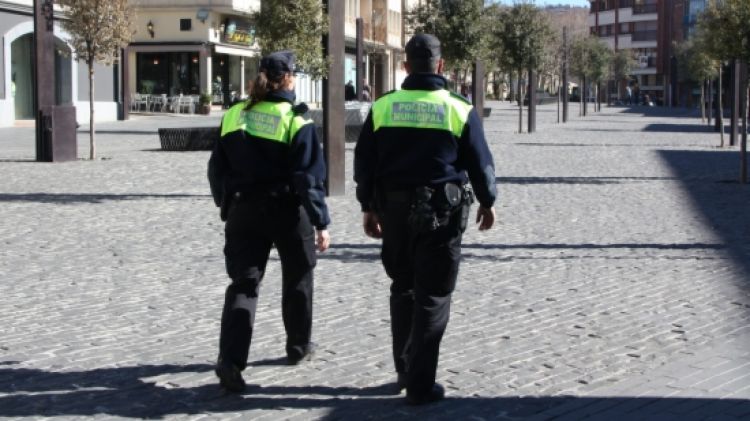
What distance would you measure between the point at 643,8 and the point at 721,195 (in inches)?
4682

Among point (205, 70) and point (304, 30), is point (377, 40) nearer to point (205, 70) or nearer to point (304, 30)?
point (205, 70)

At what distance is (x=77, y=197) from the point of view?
49.5 feet

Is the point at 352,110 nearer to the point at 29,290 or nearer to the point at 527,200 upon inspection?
the point at 527,200

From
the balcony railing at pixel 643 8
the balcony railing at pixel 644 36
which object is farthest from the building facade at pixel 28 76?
the balcony railing at pixel 643 8

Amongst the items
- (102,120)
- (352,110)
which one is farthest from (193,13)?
(352,110)

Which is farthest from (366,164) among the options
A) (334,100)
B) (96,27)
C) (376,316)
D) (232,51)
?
(232,51)

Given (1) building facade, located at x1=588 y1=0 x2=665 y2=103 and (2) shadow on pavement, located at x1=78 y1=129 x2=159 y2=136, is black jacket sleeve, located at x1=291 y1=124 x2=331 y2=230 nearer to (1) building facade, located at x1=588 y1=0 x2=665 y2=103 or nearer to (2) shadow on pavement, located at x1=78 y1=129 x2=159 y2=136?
(2) shadow on pavement, located at x1=78 y1=129 x2=159 y2=136

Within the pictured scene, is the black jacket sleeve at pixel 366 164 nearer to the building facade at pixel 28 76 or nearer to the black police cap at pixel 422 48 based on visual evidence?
the black police cap at pixel 422 48

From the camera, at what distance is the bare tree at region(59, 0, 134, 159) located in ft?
70.3

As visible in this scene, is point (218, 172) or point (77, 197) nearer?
point (218, 172)

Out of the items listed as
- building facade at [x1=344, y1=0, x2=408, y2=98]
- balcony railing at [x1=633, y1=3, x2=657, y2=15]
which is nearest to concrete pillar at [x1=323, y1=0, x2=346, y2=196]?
building facade at [x1=344, y1=0, x2=408, y2=98]

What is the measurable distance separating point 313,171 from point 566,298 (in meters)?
3.11

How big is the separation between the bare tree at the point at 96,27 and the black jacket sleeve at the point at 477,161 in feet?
56.2

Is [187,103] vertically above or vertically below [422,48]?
above
